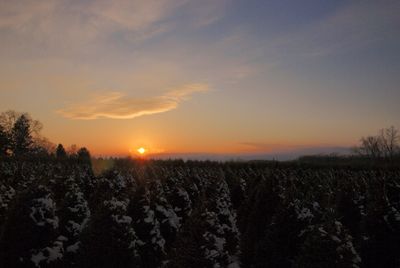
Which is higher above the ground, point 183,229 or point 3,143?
point 3,143

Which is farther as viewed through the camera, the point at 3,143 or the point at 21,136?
the point at 21,136

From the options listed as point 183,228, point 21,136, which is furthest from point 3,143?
point 183,228

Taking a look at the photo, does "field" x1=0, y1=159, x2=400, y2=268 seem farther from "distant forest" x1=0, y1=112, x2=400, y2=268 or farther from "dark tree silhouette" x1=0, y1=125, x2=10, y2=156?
"dark tree silhouette" x1=0, y1=125, x2=10, y2=156

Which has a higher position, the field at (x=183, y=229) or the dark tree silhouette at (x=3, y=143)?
the dark tree silhouette at (x=3, y=143)

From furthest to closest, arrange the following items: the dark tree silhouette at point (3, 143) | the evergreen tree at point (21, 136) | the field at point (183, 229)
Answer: the evergreen tree at point (21, 136), the dark tree silhouette at point (3, 143), the field at point (183, 229)

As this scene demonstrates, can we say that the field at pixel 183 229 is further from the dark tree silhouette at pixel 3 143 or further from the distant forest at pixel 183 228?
the dark tree silhouette at pixel 3 143

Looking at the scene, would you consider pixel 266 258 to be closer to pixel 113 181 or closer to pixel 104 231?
pixel 104 231

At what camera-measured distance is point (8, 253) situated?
9406 mm

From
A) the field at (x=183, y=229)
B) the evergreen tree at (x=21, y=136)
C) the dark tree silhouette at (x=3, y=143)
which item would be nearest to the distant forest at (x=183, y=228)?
the field at (x=183, y=229)

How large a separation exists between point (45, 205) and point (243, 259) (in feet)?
26.2

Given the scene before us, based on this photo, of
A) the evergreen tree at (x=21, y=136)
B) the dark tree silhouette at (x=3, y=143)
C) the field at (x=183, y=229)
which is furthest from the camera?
the evergreen tree at (x=21, y=136)

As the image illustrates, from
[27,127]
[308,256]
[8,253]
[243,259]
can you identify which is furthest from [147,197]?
[27,127]

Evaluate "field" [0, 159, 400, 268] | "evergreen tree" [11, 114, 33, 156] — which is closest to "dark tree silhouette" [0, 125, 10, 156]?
"evergreen tree" [11, 114, 33, 156]

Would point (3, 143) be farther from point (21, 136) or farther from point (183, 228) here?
point (183, 228)
